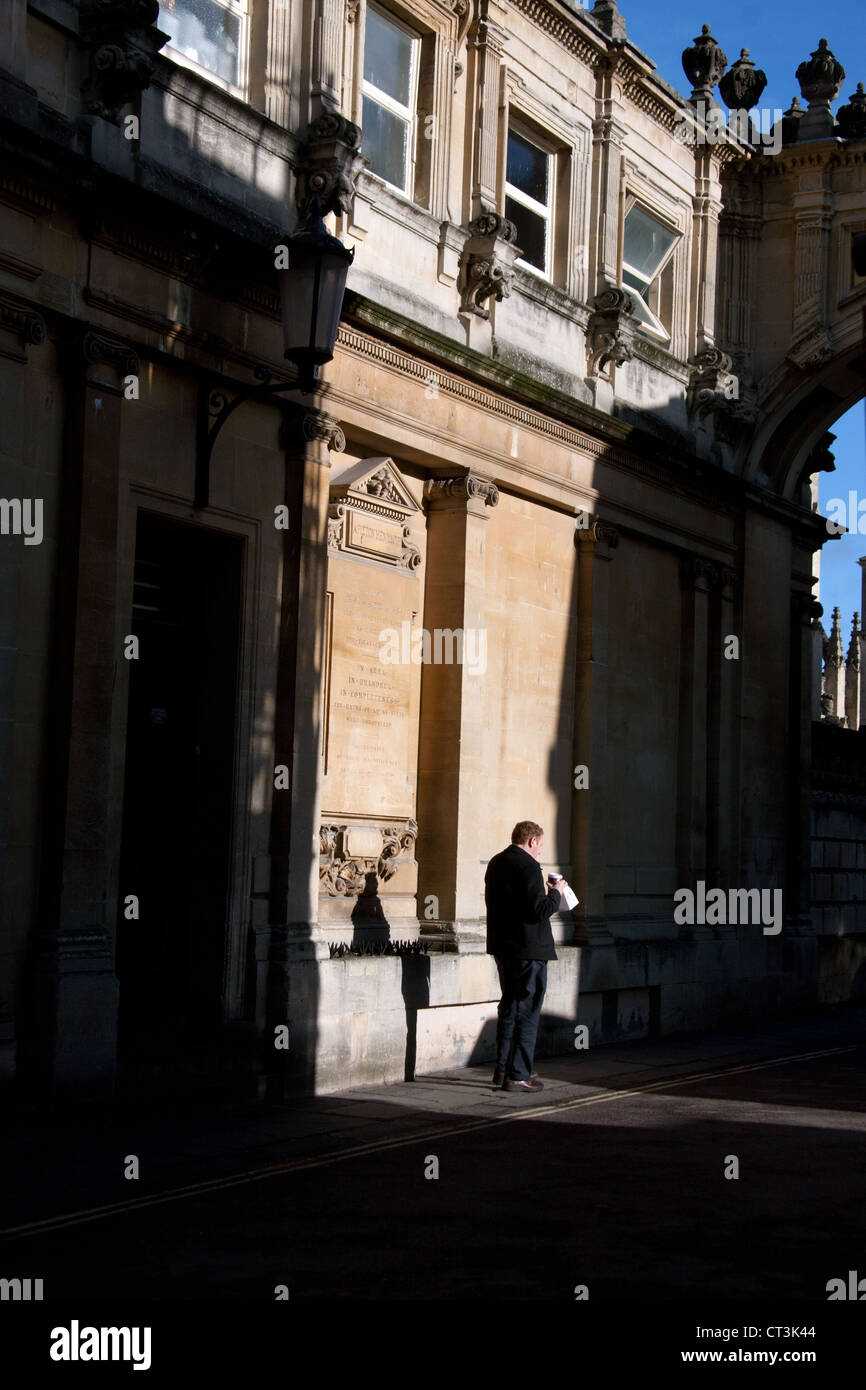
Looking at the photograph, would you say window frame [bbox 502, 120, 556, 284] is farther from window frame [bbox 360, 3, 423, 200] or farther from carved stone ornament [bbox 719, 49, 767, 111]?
carved stone ornament [bbox 719, 49, 767, 111]

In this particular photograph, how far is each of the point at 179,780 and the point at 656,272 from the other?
10.0 m

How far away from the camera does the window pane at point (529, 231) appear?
16.5m

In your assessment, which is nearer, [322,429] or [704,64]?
[322,429]

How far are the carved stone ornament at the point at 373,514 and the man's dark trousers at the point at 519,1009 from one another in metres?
3.71

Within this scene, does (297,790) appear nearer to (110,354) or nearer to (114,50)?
(110,354)

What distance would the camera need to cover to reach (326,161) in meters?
12.8

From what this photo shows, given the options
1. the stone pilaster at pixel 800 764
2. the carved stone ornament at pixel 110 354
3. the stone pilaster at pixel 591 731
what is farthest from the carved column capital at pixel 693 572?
the carved stone ornament at pixel 110 354

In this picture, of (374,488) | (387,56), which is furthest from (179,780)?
(387,56)

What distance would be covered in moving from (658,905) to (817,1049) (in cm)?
270

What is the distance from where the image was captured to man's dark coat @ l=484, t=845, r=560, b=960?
12.2 m

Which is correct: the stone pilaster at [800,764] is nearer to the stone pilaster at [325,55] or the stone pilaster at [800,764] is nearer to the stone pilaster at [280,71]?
the stone pilaster at [325,55]

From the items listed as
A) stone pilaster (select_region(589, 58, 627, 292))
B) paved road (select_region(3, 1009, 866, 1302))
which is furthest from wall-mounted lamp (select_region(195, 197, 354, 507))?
stone pilaster (select_region(589, 58, 627, 292))

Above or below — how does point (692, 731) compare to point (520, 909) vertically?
above
